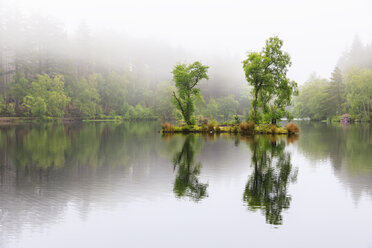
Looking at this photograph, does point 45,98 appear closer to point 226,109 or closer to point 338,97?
point 226,109

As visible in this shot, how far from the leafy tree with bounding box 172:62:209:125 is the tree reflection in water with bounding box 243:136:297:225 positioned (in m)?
28.3

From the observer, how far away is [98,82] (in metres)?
116

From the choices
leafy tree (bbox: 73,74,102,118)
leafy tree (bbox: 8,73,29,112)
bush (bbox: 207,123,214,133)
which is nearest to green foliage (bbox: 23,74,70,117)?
leafy tree (bbox: 8,73,29,112)

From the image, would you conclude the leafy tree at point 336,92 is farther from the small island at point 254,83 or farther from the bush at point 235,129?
the bush at point 235,129

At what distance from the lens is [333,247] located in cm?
908

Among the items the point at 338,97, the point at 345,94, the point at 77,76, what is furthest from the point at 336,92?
the point at 77,76

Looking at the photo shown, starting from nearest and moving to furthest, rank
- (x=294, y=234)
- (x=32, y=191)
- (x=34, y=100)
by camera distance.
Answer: (x=294, y=234) < (x=32, y=191) < (x=34, y=100)

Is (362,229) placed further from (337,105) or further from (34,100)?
(337,105)

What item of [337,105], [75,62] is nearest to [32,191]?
[337,105]

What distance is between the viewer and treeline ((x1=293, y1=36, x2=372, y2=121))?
8831cm

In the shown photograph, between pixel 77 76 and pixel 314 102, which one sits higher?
pixel 77 76

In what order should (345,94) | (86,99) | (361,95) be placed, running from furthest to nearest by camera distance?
1. (86,99)
2. (345,94)
3. (361,95)

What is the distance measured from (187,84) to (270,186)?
3712cm

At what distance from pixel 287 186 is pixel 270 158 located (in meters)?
8.14
